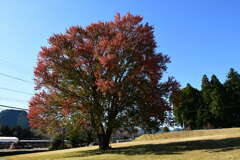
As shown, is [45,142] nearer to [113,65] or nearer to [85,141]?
[85,141]

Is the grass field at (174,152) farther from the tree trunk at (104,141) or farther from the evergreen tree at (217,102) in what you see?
the evergreen tree at (217,102)

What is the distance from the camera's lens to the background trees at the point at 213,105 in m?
55.9

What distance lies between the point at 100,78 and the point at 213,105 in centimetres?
4181

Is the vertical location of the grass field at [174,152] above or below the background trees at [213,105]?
below

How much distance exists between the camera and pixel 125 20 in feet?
80.7

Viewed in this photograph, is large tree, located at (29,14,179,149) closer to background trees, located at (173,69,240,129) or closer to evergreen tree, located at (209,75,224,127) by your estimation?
background trees, located at (173,69,240,129)

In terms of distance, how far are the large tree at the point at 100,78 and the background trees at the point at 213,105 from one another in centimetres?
3265

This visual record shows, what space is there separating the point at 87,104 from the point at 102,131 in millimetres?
3546

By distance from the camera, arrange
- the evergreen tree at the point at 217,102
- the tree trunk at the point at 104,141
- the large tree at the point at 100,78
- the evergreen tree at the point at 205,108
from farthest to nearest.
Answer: the evergreen tree at the point at 205,108, the evergreen tree at the point at 217,102, the tree trunk at the point at 104,141, the large tree at the point at 100,78

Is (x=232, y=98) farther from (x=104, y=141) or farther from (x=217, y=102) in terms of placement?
(x=104, y=141)

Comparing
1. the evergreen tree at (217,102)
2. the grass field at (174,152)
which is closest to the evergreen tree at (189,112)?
the evergreen tree at (217,102)

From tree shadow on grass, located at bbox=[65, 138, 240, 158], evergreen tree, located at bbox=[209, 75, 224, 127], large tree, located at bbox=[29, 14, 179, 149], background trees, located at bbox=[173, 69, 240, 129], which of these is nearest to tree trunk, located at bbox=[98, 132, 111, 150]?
large tree, located at bbox=[29, 14, 179, 149]

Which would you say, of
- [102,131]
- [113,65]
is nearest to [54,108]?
[102,131]

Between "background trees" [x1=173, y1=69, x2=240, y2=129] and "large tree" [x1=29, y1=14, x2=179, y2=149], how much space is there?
3265 centimetres
